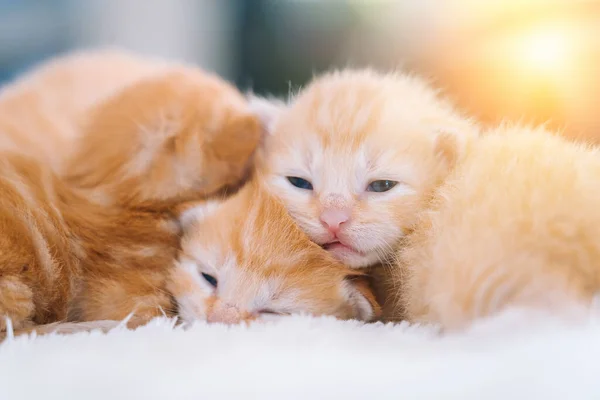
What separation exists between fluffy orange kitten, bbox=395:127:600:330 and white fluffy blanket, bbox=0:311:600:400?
0.03 meters

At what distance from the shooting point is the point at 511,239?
0.62 meters

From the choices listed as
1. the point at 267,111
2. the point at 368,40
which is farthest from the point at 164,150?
→ the point at 368,40

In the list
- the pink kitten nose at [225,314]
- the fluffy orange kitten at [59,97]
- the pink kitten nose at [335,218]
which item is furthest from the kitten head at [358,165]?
the fluffy orange kitten at [59,97]

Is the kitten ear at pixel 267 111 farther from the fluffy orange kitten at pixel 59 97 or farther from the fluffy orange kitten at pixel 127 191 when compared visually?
the fluffy orange kitten at pixel 59 97

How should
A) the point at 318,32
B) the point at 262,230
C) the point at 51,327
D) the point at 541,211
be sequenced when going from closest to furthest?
the point at 541,211, the point at 51,327, the point at 262,230, the point at 318,32

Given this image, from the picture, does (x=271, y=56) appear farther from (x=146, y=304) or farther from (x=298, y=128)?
(x=146, y=304)

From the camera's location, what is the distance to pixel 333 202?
31.8 inches

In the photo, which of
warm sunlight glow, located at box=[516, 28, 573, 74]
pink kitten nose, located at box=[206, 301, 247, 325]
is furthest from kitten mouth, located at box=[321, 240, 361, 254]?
warm sunlight glow, located at box=[516, 28, 573, 74]

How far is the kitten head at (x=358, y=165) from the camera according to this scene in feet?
2.66

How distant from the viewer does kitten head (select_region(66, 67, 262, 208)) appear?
91 centimetres

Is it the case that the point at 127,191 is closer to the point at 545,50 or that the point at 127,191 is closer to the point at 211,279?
the point at 211,279

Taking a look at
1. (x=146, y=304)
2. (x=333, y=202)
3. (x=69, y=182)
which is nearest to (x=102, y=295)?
(x=146, y=304)

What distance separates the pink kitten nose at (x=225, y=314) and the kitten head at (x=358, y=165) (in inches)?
6.1

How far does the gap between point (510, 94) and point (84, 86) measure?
947 millimetres
